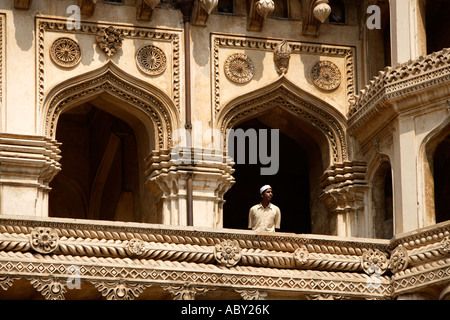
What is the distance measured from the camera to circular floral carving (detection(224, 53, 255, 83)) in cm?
3111

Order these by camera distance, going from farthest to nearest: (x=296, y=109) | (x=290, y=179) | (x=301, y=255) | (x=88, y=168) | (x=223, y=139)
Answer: (x=88, y=168)
(x=290, y=179)
(x=296, y=109)
(x=223, y=139)
(x=301, y=255)

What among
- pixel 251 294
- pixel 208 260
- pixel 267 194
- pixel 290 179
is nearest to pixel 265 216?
pixel 267 194

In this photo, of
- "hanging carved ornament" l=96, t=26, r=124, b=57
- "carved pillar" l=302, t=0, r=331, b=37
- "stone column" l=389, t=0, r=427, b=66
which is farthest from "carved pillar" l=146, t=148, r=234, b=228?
"stone column" l=389, t=0, r=427, b=66

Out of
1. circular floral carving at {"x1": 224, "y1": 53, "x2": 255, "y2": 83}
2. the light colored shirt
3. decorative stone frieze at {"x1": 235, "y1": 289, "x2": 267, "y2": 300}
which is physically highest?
circular floral carving at {"x1": 224, "y1": 53, "x2": 255, "y2": 83}

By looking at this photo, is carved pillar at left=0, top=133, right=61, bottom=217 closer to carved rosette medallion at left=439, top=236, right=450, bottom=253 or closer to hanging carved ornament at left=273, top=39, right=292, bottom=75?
hanging carved ornament at left=273, top=39, right=292, bottom=75

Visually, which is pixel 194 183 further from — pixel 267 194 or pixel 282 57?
pixel 282 57

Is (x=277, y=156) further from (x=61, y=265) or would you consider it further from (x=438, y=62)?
(x=61, y=265)

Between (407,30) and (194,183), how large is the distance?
4389 millimetres

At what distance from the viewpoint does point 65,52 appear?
1195 inches

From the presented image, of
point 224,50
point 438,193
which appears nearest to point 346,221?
point 438,193

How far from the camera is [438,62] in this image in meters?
29.0

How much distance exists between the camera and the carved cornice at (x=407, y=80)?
28916mm

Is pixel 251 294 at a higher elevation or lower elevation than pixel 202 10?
lower

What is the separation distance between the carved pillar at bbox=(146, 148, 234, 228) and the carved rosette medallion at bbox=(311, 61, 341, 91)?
2463 millimetres
